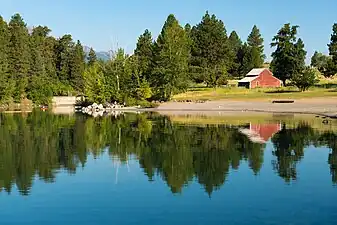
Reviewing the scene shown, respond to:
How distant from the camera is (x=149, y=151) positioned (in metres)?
27.9

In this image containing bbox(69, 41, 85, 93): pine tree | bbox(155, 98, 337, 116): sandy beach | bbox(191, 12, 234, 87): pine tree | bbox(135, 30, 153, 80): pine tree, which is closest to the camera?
bbox(155, 98, 337, 116): sandy beach

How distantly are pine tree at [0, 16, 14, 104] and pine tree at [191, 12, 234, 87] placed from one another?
33.0m

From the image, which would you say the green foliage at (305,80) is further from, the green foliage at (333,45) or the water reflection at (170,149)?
the water reflection at (170,149)

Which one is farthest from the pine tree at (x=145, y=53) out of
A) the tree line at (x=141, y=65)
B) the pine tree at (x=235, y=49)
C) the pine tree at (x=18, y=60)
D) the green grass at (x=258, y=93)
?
the pine tree at (x=235, y=49)

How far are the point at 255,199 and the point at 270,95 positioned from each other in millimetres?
63358

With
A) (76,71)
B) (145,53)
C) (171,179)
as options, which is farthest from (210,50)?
(171,179)

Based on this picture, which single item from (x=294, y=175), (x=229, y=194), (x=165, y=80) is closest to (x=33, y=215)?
(x=229, y=194)

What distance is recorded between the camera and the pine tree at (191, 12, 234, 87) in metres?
91.9

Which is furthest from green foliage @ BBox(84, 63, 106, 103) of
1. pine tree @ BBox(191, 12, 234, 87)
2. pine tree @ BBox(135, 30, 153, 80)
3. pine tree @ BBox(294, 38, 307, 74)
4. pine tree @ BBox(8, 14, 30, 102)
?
pine tree @ BBox(294, 38, 307, 74)

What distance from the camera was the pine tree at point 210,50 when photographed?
9188 cm

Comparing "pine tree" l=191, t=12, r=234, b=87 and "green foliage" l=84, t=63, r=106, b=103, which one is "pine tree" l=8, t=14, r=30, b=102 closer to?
"green foliage" l=84, t=63, r=106, b=103

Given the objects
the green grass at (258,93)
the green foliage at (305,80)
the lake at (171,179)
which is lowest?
the lake at (171,179)

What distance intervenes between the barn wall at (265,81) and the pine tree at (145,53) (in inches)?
890

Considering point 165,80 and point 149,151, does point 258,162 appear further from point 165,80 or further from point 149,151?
point 165,80
